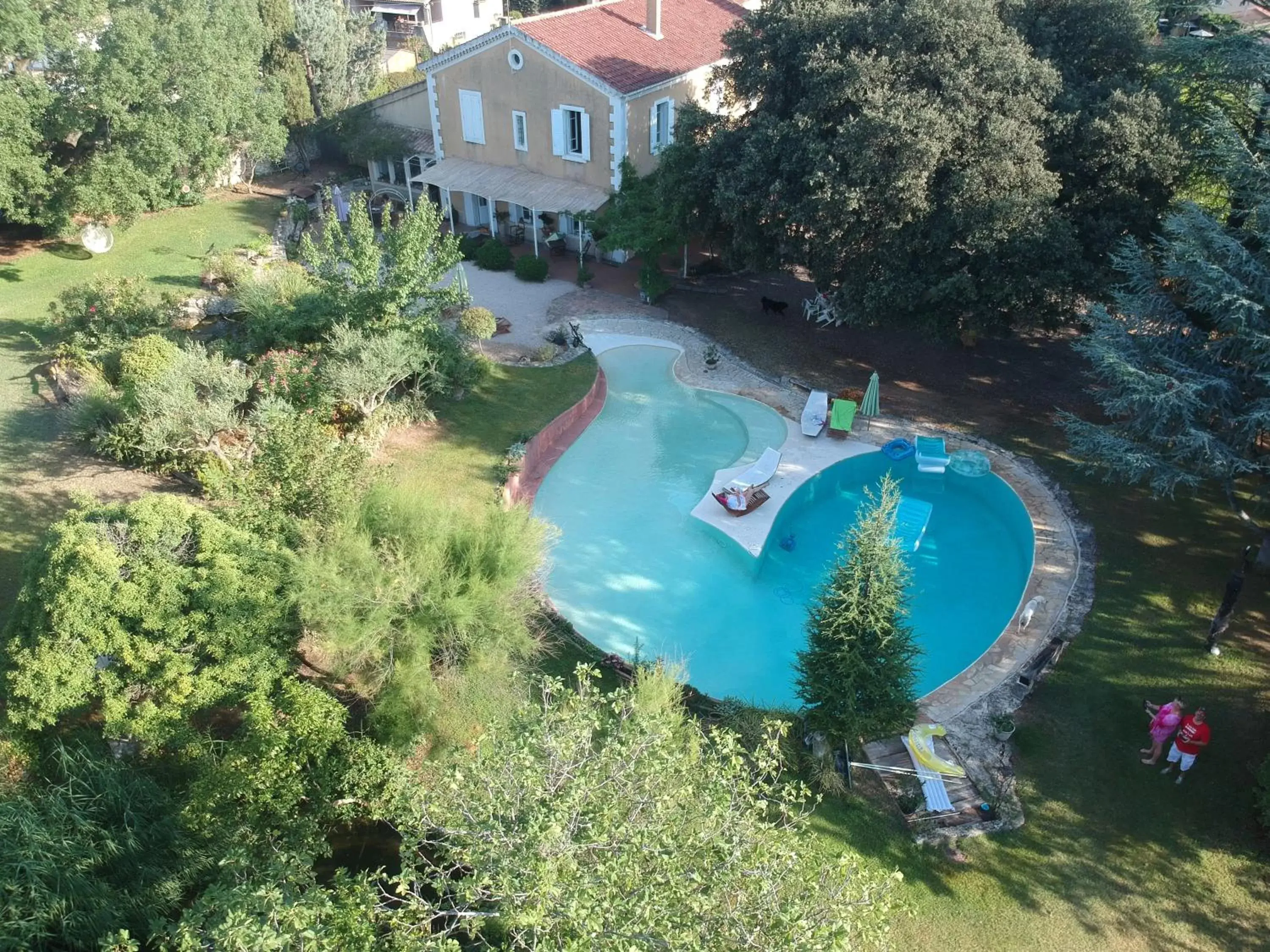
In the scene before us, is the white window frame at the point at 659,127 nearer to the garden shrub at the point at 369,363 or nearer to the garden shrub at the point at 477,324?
the garden shrub at the point at 477,324

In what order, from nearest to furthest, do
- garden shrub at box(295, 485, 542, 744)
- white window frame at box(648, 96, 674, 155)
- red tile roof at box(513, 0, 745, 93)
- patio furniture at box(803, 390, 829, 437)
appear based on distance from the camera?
garden shrub at box(295, 485, 542, 744)
patio furniture at box(803, 390, 829, 437)
red tile roof at box(513, 0, 745, 93)
white window frame at box(648, 96, 674, 155)

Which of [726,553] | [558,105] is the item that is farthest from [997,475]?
[558,105]

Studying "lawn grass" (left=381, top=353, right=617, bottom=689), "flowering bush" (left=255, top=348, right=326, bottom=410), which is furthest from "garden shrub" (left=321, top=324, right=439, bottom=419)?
"lawn grass" (left=381, top=353, right=617, bottom=689)

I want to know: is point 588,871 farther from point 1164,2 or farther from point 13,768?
point 1164,2

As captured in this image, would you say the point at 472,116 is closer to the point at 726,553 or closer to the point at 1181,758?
the point at 726,553

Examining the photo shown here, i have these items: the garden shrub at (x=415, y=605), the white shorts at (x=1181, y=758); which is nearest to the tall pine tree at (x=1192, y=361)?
the white shorts at (x=1181, y=758)

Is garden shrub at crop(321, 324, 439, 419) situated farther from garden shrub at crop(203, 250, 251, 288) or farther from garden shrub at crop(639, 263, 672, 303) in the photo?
garden shrub at crop(639, 263, 672, 303)

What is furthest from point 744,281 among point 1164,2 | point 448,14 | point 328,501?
point 448,14
